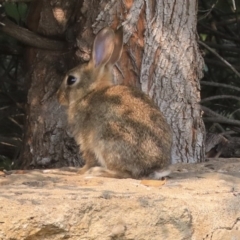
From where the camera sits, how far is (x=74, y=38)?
590cm

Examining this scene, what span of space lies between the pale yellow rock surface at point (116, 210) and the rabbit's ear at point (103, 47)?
124 centimetres

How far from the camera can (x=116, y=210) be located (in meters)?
3.69

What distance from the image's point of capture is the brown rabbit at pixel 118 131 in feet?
15.7

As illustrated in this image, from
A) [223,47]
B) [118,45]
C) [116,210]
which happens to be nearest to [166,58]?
[118,45]

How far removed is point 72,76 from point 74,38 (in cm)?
43

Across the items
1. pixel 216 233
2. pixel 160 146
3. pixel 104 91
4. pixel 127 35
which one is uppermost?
pixel 127 35

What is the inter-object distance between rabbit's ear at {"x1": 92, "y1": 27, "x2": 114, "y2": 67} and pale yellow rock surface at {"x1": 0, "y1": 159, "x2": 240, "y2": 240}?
48.9 inches

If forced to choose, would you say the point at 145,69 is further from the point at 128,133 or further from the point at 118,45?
the point at 128,133

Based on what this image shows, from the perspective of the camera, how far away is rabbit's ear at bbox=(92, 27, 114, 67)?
17.6 ft

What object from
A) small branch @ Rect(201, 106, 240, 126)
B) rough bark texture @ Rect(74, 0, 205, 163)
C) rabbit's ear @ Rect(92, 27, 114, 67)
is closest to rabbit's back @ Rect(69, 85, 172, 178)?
rabbit's ear @ Rect(92, 27, 114, 67)

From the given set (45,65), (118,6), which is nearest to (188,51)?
(118,6)

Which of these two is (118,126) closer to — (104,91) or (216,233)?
(104,91)

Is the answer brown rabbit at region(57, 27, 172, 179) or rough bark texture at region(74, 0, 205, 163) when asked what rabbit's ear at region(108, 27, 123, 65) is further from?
rough bark texture at region(74, 0, 205, 163)

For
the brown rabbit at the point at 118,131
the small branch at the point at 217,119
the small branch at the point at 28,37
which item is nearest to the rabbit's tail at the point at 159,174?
the brown rabbit at the point at 118,131
